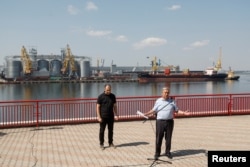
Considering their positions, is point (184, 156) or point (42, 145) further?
point (42, 145)

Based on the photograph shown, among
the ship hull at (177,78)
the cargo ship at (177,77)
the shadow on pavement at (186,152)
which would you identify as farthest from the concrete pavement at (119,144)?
the cargo ship at (177,77)

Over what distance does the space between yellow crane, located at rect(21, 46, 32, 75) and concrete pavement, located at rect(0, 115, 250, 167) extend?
156358 millimetres

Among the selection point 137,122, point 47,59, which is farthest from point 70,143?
point 47,59

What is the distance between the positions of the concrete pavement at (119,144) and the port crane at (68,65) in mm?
162677

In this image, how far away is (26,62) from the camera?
16262cm

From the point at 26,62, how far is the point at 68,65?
995 inches

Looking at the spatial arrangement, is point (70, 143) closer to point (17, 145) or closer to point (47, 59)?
point (17, 145)

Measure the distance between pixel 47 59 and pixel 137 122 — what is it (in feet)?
584

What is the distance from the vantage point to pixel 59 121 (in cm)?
1266

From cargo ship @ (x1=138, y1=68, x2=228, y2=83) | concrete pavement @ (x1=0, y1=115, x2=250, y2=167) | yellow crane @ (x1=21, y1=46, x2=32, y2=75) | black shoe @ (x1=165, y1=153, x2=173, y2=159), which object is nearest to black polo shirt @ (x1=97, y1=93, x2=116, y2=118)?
concrete pavement @ (x1=0, y1=115, x2=250, y2=167)

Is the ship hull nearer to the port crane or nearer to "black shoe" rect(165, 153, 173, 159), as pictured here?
the port crane

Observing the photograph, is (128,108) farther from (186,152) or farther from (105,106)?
(186,152)

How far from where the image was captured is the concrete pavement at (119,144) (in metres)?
7.39

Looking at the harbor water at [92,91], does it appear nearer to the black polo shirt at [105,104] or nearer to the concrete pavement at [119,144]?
the concrete pavement at [119,144]
